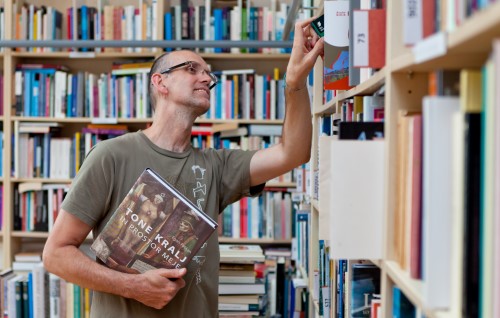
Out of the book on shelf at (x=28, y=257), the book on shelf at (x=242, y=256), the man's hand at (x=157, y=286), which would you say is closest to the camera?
the man's hand at (x=157, y=286)

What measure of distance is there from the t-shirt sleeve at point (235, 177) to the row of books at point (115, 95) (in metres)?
1.65

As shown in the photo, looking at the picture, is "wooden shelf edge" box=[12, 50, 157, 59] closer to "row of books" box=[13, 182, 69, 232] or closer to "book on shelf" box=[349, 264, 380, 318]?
"row of books" box=[13, 182, 69, 232]

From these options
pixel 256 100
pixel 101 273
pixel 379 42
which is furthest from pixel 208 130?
pixel 379 42

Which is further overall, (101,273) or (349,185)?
(101,273)

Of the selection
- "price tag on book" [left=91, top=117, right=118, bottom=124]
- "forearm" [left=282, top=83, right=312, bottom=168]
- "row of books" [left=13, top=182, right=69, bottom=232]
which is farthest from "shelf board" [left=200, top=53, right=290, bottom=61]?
"forearm" [left=282, top=83, right=312, bottom=168]

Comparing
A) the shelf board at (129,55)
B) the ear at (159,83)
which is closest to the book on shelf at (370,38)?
the ear at (159,83)

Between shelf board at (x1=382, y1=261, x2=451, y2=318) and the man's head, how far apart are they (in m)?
1.17

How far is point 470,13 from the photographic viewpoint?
2.34 ft

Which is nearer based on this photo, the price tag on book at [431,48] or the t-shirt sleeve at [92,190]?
the price tag on book at [431,48]

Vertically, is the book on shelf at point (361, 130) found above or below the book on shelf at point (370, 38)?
below

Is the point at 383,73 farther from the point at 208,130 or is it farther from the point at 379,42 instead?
the point at 208,130

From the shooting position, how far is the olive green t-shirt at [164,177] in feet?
6.02

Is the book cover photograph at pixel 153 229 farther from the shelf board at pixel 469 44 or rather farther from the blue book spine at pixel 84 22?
the blue book spine at pixel 84 22

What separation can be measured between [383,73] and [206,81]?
111cm
